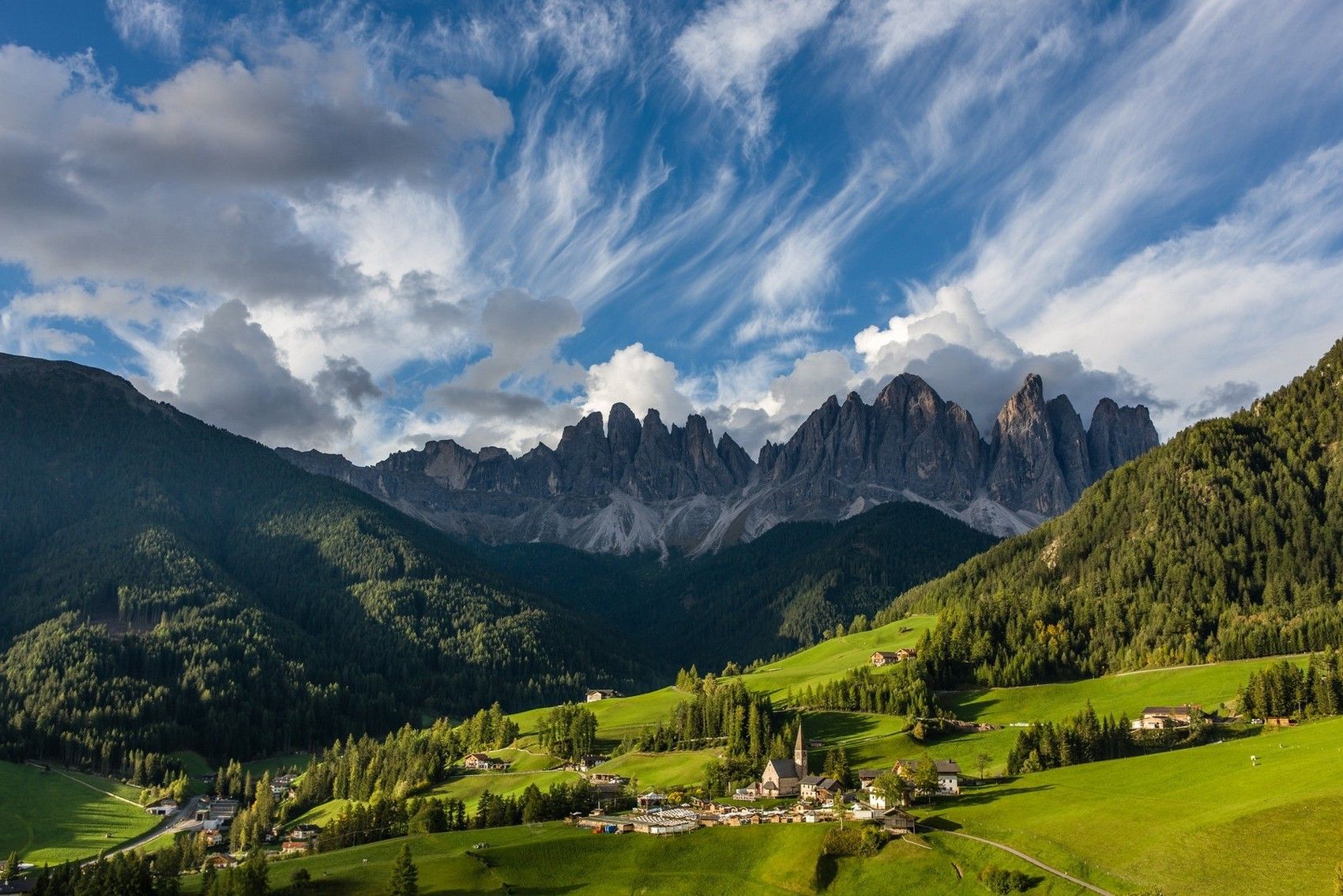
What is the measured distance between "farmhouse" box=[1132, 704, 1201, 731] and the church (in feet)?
144

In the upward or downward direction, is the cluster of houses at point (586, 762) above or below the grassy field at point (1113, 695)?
below

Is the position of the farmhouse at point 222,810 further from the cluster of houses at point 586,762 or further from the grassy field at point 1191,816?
the grassy field at point 1191,816

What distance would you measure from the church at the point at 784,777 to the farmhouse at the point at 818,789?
103 cm

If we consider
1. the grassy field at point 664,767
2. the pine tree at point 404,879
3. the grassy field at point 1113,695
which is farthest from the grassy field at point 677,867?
the grassy field at point 1113,695

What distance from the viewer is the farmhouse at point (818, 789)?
122125 mm

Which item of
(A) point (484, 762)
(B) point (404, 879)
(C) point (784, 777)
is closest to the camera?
(B) point (404, 879)

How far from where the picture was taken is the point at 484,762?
177750 millimetres

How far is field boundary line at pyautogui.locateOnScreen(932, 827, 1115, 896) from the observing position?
83125mm

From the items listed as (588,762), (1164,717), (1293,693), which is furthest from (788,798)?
(1293,693)

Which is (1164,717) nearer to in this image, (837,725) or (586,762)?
(837,725)

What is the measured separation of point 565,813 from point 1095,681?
9580 centimetres

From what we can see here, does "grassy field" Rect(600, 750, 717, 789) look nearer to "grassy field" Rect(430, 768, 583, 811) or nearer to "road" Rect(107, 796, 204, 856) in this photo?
"grassy field" Rect(430, 768, 583, 811)

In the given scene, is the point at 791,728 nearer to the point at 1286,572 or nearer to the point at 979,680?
the point at 979,680

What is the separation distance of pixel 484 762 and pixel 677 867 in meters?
86.5
